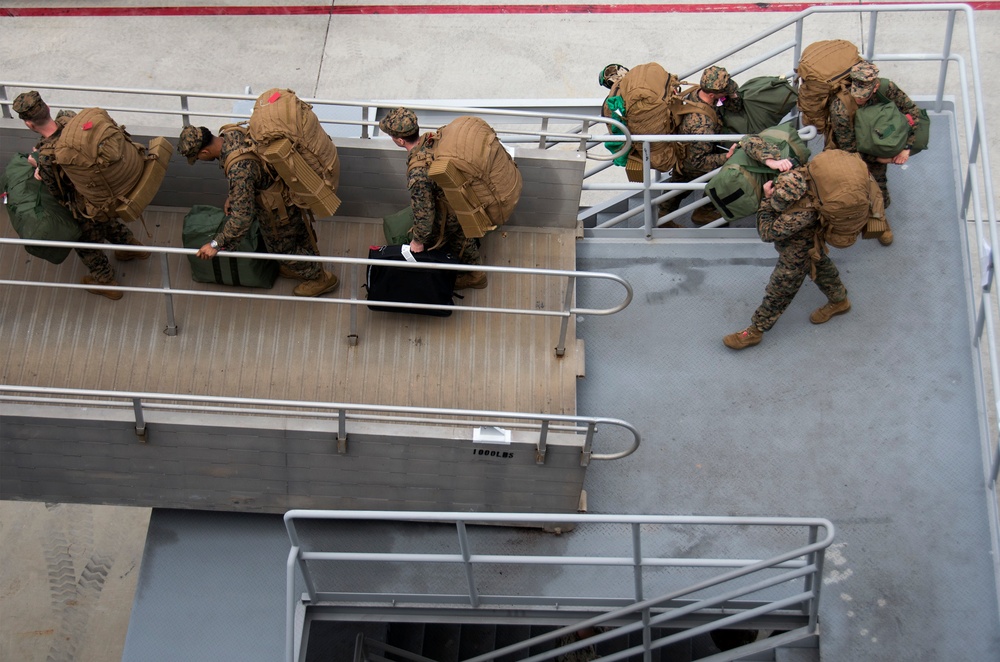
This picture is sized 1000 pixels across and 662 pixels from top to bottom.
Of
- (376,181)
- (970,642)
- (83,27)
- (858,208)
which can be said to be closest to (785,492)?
(970,642)

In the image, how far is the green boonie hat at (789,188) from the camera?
22.8 ft

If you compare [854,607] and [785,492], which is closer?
[854,607]

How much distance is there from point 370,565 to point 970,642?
368 centimetres

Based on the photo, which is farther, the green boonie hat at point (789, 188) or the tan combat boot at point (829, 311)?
the tan combat boot at point (829, 311)

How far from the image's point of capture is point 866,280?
26.2ft

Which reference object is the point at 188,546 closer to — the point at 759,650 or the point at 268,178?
the point at 268,178

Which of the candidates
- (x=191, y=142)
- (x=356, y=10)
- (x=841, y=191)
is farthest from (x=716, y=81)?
(x=356, y=10)

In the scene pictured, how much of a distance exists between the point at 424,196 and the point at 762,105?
9.24ft

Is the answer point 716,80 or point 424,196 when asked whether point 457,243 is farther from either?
point 716,80

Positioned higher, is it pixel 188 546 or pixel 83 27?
pixel 83 27

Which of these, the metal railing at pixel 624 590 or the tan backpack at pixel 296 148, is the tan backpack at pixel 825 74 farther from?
the tan backpack at pixel 296 148

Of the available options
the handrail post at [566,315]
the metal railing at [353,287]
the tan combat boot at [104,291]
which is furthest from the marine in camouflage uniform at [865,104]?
the tan combat boot at [104,291]

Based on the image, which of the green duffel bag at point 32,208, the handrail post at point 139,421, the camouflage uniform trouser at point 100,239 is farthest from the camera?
the camouflage uniform trouser at point 100,239

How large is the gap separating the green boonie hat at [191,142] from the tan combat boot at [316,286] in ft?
3.91
